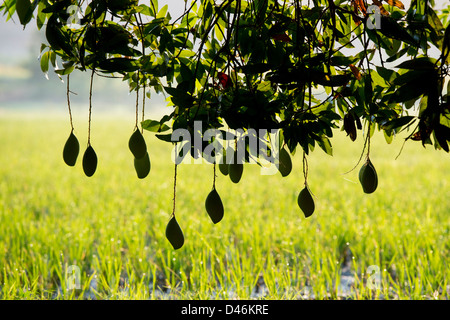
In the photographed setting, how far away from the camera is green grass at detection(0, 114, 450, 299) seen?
6.59 feet

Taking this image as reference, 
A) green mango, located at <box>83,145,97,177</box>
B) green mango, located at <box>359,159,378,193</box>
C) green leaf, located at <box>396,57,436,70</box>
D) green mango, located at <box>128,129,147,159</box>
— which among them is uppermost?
green leaf, located at <box>396,57,436,70</box>

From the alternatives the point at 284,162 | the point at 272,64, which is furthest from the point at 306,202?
the point at 272,64

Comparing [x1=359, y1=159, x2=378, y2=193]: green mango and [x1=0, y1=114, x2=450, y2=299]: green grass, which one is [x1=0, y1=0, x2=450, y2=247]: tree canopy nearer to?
[x1=359, y1=159, x2=378, y2=193]: green mango

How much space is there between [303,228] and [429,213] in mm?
936

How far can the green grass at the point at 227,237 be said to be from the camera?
2.01 meters

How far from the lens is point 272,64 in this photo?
2.44 ft

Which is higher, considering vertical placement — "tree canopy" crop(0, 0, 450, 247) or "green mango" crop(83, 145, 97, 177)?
"tree canopy" crop(0, 0, 450, 247)

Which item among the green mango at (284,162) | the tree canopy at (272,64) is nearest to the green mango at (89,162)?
the tree canopy at (272,64)

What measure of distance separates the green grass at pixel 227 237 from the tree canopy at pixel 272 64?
880 mm

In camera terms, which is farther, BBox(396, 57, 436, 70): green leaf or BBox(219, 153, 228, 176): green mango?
BBox(219, 153, 228, 176): green mango

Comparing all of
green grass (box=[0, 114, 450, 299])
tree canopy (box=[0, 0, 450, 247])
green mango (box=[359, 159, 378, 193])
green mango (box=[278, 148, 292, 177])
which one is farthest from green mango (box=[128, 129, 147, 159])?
green grass (box=[0, 114, 450, 299])

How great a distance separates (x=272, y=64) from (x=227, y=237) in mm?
1907

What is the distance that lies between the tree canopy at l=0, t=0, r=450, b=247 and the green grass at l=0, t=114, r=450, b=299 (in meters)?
0.88

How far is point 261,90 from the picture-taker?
0.79 metres
